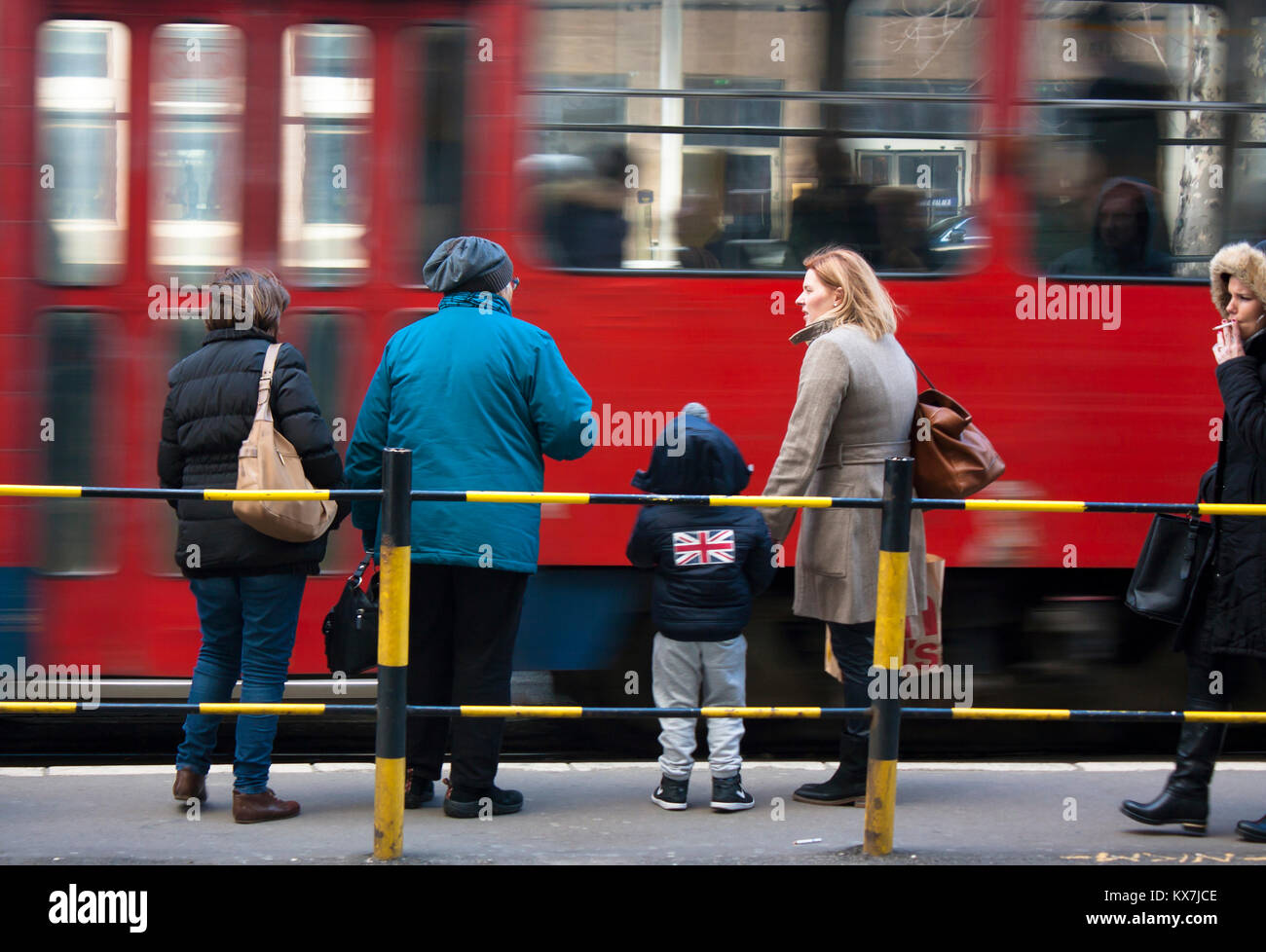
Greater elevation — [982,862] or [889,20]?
[889,20]

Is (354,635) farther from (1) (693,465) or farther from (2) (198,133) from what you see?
(2) (198,133)

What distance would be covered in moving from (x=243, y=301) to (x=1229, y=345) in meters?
3.11

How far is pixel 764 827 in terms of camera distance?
4555mm

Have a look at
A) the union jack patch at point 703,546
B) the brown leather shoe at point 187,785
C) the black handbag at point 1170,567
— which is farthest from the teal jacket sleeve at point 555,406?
the black handbag at point 1170,567

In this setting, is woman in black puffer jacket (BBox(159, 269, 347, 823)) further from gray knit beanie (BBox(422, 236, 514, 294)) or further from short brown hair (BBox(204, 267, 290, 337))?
gray knit beanie (BBox(422, 236, 514, 294))

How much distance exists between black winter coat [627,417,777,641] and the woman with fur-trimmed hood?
142cm

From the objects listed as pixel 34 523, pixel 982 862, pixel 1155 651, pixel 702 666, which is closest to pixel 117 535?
pixel 34 523

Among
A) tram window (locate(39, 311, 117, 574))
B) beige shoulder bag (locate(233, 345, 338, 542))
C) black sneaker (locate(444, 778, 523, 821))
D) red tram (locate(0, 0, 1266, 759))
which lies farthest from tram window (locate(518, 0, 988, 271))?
black sneaker (locate(444, 778, 523, 821))

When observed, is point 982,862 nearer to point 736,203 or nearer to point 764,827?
point 764,827

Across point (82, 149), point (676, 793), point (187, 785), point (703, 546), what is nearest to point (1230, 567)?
point (703, 546)

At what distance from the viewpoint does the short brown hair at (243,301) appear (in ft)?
14.6

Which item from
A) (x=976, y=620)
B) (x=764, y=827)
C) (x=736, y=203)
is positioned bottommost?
(x=764, y=827)

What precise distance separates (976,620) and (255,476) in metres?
3.41

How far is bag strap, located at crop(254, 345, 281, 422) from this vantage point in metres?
4.40
